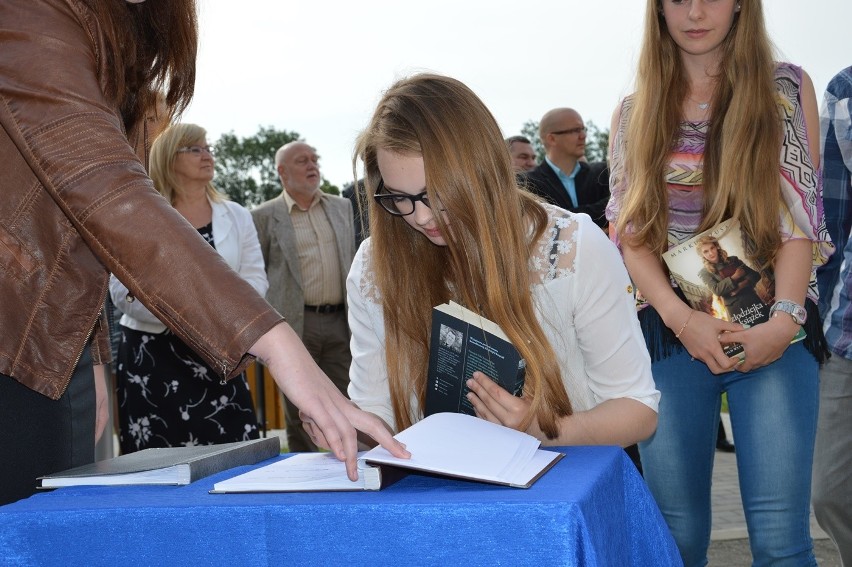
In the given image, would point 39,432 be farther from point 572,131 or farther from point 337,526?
point 572,131

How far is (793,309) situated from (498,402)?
1.04m

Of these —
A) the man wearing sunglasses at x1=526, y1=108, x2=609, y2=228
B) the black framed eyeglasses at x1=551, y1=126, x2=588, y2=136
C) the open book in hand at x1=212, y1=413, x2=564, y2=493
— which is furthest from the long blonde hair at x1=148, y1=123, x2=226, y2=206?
the open book in hand at x1=212, y1=413, x2=564, y2=493

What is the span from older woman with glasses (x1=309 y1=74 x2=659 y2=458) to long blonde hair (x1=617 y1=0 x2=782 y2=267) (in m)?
0.55

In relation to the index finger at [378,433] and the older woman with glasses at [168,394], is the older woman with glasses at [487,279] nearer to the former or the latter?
the index finger at [378,433]

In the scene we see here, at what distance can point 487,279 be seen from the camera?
201 centimetres

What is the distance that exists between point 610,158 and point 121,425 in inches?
116

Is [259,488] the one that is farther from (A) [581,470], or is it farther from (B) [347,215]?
(B) [347,215]

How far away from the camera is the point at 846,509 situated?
2666 mm

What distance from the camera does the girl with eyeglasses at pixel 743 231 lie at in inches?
95.6

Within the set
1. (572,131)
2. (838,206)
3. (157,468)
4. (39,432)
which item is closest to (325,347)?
(572,131)

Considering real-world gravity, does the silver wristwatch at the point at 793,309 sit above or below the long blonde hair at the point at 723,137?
below

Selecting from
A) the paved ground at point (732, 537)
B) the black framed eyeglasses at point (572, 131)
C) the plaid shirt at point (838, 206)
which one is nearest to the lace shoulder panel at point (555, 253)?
the plaid shirt at point (838, 206)

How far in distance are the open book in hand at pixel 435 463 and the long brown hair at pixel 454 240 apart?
0.31 meters

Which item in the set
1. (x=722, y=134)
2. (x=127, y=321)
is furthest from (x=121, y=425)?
(x=722, y=134)
